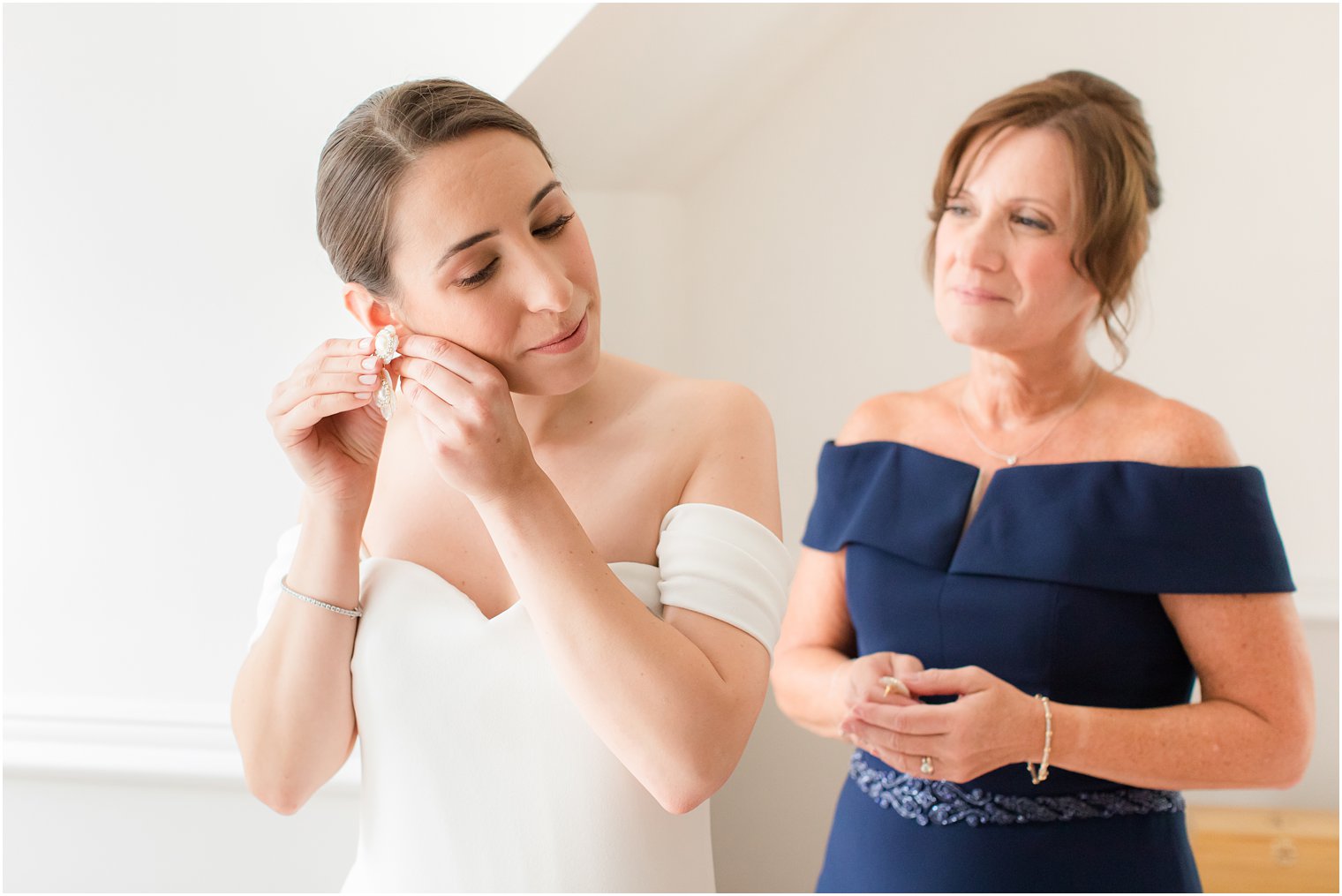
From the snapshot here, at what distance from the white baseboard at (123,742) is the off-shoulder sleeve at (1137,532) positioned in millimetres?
1450

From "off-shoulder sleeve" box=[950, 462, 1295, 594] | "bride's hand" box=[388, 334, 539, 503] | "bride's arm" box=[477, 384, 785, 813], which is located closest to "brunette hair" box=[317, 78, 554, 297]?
"bride's hand" box=[388, 334, 539, 503]

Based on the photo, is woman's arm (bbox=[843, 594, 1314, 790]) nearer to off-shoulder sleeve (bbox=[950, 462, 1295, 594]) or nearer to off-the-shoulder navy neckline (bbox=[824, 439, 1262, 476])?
off-shoulder sleeve (bbox=[950, 462, 1295, 594])

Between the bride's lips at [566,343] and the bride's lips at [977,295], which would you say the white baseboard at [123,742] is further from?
the bride's lips at [977,295]

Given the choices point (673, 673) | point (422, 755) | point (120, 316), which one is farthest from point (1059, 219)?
point (120, 316)

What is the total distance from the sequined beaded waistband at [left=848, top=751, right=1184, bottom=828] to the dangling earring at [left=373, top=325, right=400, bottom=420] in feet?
3.67

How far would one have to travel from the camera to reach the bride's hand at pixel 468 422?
1105mm

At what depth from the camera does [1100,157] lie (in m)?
1.86

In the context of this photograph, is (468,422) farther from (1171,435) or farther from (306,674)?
(1171,435)

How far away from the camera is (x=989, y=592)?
1878 mm

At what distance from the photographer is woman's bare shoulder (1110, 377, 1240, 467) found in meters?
1.86

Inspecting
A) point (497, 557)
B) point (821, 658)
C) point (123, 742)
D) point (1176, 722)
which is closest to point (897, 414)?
point (821, 658)

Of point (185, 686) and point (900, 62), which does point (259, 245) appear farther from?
point (900, 62)

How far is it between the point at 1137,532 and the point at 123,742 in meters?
1.90

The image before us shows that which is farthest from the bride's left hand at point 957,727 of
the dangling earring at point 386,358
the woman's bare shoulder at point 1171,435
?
the dangling earring at point 386,358
